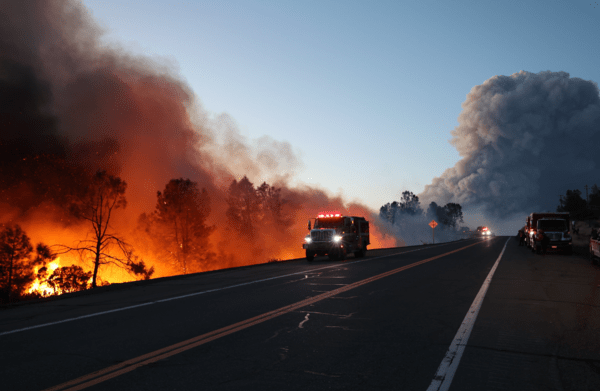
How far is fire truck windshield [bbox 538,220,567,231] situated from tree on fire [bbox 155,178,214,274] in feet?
147

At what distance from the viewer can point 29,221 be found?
51.5 meters

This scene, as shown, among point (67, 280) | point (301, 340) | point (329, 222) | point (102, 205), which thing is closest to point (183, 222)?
point (102, 205)

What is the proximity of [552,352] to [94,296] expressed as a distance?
1099 centimetres

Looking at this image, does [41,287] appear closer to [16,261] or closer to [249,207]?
[16,261]

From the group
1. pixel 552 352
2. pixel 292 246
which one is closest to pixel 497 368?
pixel 552 352

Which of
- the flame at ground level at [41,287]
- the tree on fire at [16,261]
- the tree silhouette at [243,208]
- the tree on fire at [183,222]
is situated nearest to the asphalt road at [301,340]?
the tree on fire at [16,261]

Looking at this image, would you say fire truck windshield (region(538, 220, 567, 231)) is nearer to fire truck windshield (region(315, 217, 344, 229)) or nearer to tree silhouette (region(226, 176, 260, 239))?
fire truck windshield (region(315, 217, 344, 229))

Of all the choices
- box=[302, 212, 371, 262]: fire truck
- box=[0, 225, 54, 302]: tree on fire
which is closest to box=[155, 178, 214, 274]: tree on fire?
box=[0, 225, 54, 302]: tree on fire

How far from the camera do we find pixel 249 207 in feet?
319

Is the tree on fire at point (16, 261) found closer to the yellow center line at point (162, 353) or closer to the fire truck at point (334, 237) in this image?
the fire truck at point (334, 237)

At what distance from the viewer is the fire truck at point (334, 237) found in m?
25.6

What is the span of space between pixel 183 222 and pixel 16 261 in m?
33.1

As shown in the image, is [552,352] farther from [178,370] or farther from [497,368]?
→ [178,370]

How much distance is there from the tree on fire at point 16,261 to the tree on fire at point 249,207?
61.7 metres
